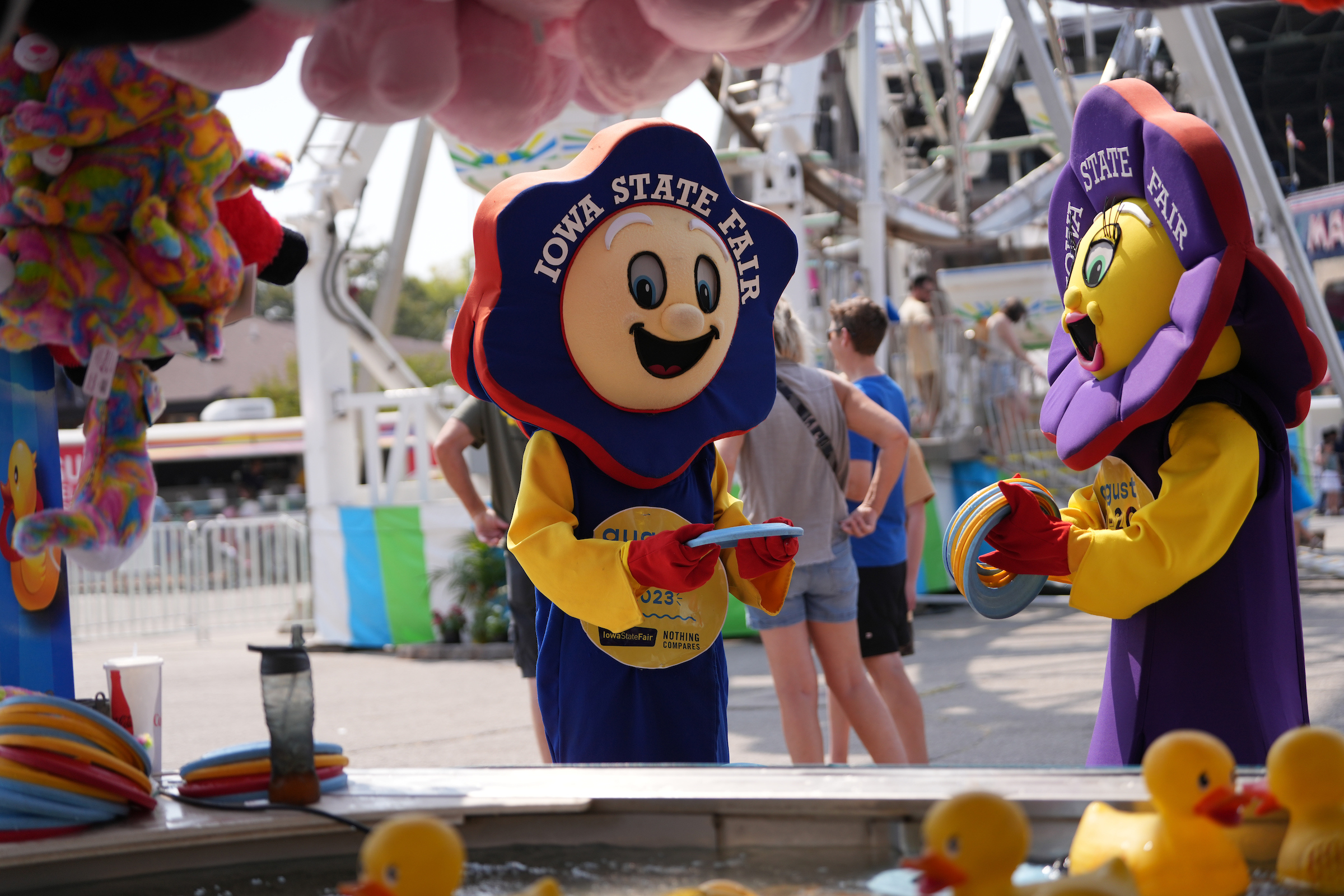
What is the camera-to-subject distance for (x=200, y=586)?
12242 millimetres

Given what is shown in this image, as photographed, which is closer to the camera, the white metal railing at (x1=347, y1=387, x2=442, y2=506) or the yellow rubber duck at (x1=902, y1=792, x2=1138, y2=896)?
the yellow rubber duck at (x1=902, y1=792, x2=1138, y2=896)

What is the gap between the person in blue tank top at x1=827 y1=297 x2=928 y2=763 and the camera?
4738 millimetres

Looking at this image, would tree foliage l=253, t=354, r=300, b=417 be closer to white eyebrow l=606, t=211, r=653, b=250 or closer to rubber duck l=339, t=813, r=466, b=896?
white eyebrow l=606, t=211, r=653, b=250

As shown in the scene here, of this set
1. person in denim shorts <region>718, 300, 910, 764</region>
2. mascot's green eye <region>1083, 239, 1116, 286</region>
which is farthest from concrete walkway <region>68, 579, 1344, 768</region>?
mascot's green eye <region>1083, 239, 1116, 286</region>

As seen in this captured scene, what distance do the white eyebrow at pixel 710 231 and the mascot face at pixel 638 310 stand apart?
15 millimetres

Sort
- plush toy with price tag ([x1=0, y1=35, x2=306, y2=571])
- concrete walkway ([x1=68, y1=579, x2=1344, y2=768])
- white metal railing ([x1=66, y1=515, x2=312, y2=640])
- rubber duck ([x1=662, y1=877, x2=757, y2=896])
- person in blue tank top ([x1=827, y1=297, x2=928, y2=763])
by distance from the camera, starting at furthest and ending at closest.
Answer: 1. white metal railing ([x1=66, y1=515, x2=312, y2=640])
2. concrete walkway ([x1=68, y1=579, x2=1344, y2=768])
3. person in blue tank top ([x1=827, y1=297, x2=928, y2=763])
4. plush toy with price tag ([x1=0, y1=35, x2=306, y2=571])
5. rubber duck ([x1=662, y1=877, x2=757, y2=896])

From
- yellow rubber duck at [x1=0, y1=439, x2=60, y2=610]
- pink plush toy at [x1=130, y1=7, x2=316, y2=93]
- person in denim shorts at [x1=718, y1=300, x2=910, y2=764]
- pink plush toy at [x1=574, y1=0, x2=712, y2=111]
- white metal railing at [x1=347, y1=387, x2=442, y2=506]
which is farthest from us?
white metal railing at [x1=347, y1=387, x2=442, y2=506]

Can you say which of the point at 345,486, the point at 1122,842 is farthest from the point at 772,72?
the point at 1122,842

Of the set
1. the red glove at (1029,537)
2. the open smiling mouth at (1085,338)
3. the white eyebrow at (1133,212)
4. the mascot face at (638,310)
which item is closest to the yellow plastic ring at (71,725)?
the mascot face at (638,310)

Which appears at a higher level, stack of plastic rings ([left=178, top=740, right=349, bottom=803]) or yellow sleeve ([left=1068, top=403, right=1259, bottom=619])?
yellow sleeve ([left=1068, top=403, right=1259, bottom=619])

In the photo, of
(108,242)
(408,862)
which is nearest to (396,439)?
(108,242)

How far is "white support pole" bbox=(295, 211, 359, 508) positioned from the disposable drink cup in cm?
741

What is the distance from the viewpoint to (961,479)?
431 inches

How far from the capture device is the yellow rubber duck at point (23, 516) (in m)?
2.50
